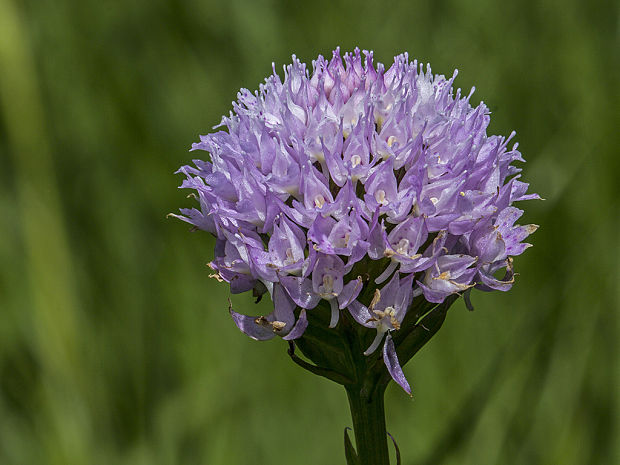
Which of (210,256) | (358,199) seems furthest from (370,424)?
(210,256)

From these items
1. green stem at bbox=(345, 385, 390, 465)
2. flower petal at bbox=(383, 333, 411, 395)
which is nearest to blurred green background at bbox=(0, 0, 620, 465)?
green stem at bbox=(345, 385, 390, 465)

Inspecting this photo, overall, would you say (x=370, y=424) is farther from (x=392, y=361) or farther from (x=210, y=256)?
(x=210, y=256)

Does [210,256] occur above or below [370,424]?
above

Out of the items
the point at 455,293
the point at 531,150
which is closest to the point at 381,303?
the point at 455,293

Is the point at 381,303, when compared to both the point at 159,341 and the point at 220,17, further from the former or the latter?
the point at 220,17

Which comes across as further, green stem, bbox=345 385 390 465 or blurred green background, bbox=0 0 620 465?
blurred green background, bbox=0 0 620 465

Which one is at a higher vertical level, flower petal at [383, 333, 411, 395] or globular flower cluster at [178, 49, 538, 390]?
globular flower cluster at [178, 49, 538, 390]

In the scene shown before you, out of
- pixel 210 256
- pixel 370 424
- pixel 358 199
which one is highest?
pixel 210 256

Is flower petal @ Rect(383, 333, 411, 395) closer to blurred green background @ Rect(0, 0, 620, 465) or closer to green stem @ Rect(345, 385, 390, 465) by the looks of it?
green stem @ Rect(345, 385, 390, 465)
